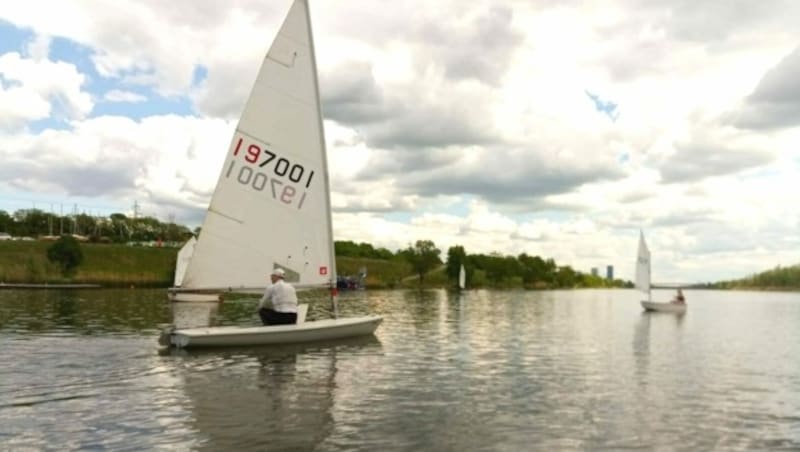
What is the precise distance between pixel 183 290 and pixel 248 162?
19.1 feet

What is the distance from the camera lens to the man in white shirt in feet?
90.8

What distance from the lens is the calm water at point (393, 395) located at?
14.0 metres

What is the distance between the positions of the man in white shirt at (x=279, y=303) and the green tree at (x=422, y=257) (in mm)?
155364

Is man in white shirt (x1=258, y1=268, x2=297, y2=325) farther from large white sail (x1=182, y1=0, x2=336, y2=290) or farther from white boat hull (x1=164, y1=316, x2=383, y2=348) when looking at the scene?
large white sail (x1=182, y1=0, x2=336, y2=290)

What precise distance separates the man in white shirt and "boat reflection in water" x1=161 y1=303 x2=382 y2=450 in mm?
1187

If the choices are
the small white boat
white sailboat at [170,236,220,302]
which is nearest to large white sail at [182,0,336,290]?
the small white boat

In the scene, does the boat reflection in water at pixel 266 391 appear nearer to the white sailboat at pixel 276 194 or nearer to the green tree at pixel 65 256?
the white sailboat at pixel 276 194

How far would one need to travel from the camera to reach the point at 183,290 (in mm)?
28531

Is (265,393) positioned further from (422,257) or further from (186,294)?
(422,257)

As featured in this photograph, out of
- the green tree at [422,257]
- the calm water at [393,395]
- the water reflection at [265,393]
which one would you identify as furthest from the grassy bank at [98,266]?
the water reflection at [265,393]

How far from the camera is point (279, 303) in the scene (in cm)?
2811

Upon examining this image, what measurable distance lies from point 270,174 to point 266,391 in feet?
40.3

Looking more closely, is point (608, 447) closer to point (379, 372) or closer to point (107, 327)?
point (379, 372)

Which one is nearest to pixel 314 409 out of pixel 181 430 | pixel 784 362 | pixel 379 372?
pixel 181 430
